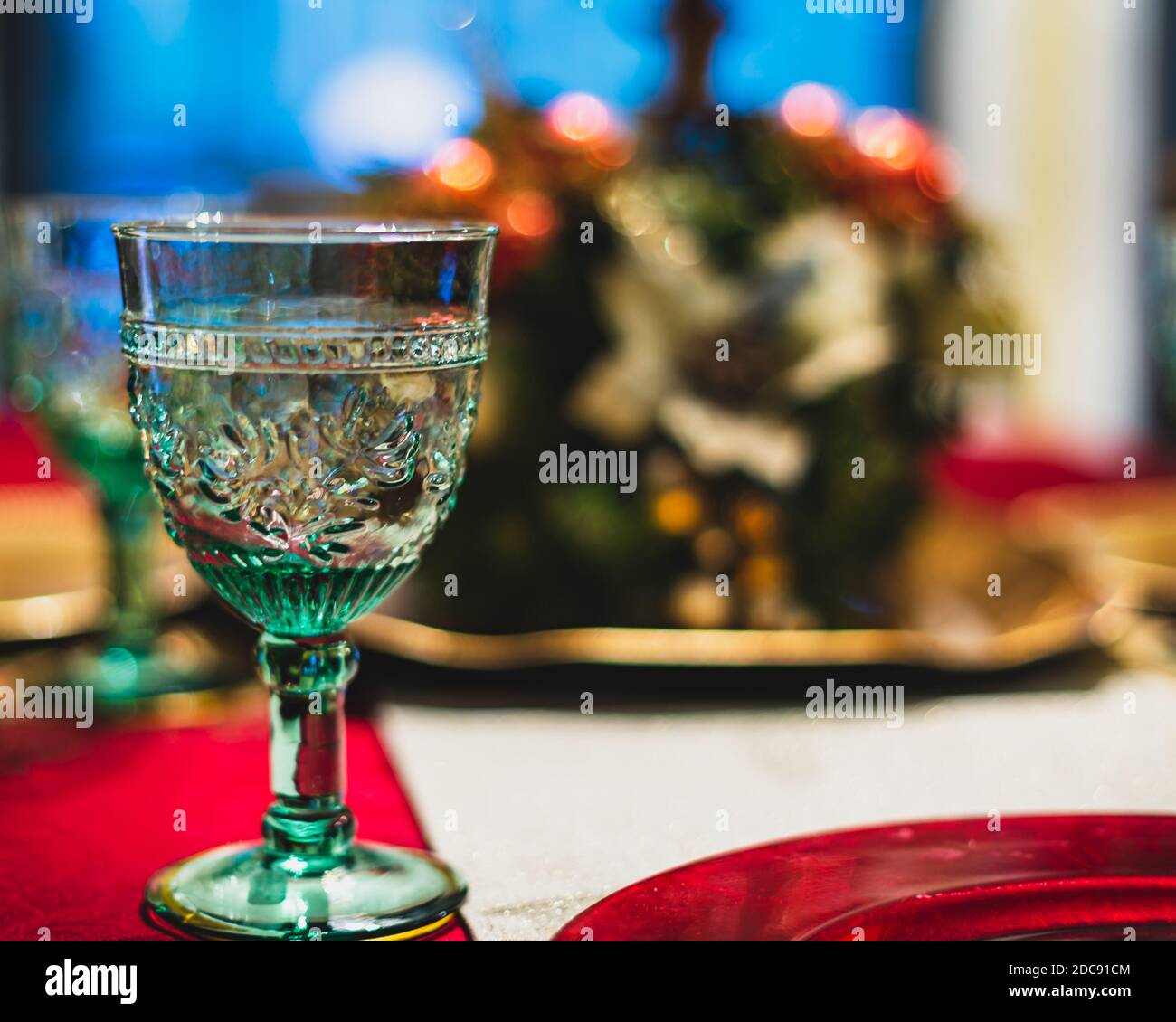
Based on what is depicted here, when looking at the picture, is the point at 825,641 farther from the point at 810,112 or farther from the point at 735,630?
the point at 810,112

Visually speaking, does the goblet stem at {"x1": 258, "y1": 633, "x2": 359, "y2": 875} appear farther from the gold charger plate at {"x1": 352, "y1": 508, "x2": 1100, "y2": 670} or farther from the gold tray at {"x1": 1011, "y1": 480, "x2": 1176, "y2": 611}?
the gold tray at {"x1": 1011, "y1": 480, "x2": 1176, "y2": 611}

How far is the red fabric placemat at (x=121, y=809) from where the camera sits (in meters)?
0.66

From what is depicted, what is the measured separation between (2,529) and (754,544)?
0.55m

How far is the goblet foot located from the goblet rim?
0.24m

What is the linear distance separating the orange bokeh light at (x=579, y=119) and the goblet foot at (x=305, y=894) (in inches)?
20.5

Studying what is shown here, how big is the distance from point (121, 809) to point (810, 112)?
23.3 inches

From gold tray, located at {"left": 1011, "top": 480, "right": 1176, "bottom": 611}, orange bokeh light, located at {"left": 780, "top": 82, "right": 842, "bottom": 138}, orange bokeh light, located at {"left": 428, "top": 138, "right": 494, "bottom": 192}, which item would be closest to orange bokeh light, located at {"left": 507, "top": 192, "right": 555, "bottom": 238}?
orange bokeh light, located at {"left": 428, "top": 138, "right": 494, "bottom": 192}

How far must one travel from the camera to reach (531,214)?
1.02 m

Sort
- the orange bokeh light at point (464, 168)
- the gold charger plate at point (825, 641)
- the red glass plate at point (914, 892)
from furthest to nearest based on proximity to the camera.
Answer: the orange bokeh light at point (464, 168)
the gold charger plate at point (825, 641)
the red glass plate at point (914, 892)

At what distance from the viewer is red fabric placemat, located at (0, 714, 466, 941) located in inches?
26.1

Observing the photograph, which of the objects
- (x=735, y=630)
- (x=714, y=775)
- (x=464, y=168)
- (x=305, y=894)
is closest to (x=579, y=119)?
(x=464, y=168)

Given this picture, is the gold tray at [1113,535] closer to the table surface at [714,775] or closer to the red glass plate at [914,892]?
the table surface at [714,775]

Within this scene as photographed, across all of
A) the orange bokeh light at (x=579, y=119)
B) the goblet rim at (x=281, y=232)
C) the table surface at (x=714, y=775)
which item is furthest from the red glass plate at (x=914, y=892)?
the orange bokeh light at (x=579, y=119)
